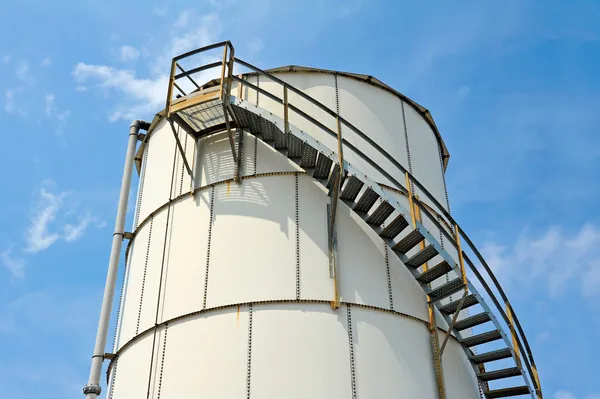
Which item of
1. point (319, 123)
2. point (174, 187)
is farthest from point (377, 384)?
point (174, 187)

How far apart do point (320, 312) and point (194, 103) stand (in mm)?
4562

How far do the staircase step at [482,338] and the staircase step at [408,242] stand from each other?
2.04 metres

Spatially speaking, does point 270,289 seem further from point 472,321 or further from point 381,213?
point 472,321

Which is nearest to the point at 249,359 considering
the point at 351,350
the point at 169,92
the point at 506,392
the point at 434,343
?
the point at 351,350

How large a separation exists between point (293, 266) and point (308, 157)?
204 cm

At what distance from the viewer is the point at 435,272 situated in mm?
11219

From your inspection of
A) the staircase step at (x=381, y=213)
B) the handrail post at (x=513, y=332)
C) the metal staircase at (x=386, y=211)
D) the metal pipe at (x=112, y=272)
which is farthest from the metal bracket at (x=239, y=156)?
the handrail post at (x=513, y=332)

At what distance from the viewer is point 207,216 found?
38.3 feet

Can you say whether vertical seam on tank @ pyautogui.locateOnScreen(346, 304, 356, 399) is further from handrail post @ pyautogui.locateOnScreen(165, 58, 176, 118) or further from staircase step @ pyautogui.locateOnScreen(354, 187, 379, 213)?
handrail post @ pyautogui.locateOnScreen(165, 58, 176, 118)

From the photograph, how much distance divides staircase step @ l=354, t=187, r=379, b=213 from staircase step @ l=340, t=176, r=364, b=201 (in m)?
0.15

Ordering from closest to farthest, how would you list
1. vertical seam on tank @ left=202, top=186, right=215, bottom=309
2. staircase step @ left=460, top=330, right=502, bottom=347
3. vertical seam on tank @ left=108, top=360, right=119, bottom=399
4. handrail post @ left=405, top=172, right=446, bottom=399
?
handrail post @ left=405, top=172, right=446, bottom=399
vertical seam on tank @ left=202, top=186, right=215, bottom=309
staircase step @ left=460, top=330, right=502, bottom=347
vertical seam on tank @ left=108, top=360, right=119, bottom=399

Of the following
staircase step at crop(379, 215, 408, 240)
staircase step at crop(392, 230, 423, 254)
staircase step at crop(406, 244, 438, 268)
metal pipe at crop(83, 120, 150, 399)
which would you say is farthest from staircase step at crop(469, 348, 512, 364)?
metal pipe at crop(83, 120, 150, 399)

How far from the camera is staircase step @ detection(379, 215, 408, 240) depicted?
10883 millimetres

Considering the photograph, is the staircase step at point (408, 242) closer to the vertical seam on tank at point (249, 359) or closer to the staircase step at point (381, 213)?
the staircase step at point (381, 213)
